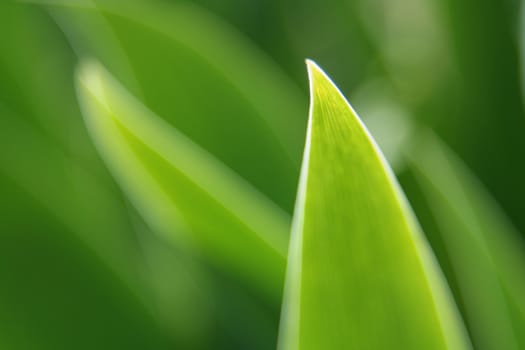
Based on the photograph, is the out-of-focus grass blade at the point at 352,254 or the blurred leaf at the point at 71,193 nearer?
the out-of-focus grass blade at the point at 352,254

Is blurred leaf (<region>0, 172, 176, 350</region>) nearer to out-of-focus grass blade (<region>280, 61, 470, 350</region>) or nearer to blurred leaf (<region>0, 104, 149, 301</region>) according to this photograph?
blurred leaf (<region>0, 104, 149, 301</region>)

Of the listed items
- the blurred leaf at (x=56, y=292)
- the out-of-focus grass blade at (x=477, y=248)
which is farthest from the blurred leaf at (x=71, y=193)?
the out-of-focus grass blade at (x=477, y=248)

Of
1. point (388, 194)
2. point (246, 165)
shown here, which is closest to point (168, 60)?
point (246, 165)

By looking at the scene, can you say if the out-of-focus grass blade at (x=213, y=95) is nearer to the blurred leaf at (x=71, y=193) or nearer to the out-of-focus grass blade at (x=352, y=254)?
the blurred leaf at (x=71, y=193)

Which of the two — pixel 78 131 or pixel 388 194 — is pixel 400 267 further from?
pixel 78 131

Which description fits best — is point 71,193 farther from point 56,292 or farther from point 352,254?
point 352,254
